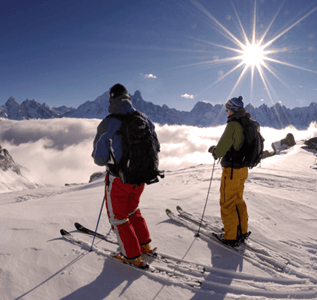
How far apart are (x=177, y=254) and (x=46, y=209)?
135 inches

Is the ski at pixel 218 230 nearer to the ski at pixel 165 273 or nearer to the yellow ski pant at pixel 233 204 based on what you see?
the yellow ski pant at pixel 233 204

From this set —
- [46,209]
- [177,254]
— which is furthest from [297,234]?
[46,209]

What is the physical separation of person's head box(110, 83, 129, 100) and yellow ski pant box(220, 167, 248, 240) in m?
2.21

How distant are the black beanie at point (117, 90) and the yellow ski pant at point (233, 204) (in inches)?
87.4

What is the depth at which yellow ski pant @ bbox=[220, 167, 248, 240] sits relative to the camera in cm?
359

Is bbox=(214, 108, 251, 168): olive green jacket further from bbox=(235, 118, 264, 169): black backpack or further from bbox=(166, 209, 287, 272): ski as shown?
bbox=(166, 209, 287, 272): ski

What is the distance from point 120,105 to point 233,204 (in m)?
2.55

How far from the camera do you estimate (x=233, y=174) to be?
3586mm

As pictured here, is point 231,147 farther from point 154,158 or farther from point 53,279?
point 53,279

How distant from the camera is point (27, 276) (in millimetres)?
2467

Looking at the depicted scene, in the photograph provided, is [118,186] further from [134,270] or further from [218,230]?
[218,230]

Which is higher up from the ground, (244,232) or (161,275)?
(244,232)

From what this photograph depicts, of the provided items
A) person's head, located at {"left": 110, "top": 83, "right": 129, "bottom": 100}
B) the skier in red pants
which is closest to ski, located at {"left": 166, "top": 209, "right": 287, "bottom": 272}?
the skier in red pants

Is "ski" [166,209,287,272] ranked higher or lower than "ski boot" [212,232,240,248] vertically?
lower
